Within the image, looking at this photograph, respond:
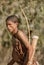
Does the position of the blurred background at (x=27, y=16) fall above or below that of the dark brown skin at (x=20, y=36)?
below

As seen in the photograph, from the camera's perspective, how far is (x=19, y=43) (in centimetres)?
A: 359

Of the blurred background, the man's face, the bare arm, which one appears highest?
the man's face

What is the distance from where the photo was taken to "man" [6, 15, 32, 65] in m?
3.49

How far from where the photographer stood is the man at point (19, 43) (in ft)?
11.4

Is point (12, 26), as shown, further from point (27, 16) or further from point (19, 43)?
point (27, 16)

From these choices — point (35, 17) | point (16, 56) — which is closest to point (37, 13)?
point (35, 17)

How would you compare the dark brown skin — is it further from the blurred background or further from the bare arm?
the blurred background

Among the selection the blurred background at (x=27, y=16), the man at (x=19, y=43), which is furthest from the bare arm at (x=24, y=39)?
the blurred background at (x=27, y=16)

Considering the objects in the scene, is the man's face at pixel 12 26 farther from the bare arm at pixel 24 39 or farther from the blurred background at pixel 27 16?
the blurred background at pixel 27 16

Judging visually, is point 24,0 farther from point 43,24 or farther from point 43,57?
point 43,57

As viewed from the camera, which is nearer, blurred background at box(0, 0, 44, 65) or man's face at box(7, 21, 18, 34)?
man's face at box(7, 21, 18, 34)

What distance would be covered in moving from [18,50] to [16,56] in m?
0.08

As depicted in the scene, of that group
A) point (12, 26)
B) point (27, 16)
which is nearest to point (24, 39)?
point (12, 26)

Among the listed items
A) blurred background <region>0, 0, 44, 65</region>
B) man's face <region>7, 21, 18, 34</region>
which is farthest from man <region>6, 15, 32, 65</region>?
blurred background <region>0, 0, 44, 65</region>
